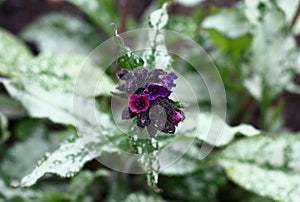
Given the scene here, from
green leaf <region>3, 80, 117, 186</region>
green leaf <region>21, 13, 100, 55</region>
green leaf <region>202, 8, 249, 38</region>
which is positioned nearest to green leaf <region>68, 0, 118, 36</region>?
green leaf <region>21, 13, 100, 55</region>

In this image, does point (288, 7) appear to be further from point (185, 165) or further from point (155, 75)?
point (155, 75)

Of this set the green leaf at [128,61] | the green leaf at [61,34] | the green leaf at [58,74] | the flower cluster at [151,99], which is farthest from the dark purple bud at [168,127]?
the green leaf at [61,34]

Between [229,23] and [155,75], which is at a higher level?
[229,23]

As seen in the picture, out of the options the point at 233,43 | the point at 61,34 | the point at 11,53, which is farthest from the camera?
the point at 61,34

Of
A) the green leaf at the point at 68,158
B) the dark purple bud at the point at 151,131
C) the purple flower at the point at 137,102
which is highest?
the purple flower at the point at 137,102

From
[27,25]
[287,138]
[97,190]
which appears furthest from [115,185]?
[27,25]

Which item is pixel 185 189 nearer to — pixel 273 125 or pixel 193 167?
pixel 193 167

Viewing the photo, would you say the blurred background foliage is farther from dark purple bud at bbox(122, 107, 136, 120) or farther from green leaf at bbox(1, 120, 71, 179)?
dark purple bud at bbox(122, 107, 136, 120)

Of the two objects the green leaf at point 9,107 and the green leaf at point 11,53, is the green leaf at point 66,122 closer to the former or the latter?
the green leaf at point 11,53

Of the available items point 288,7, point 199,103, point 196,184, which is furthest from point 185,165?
point 288,7
